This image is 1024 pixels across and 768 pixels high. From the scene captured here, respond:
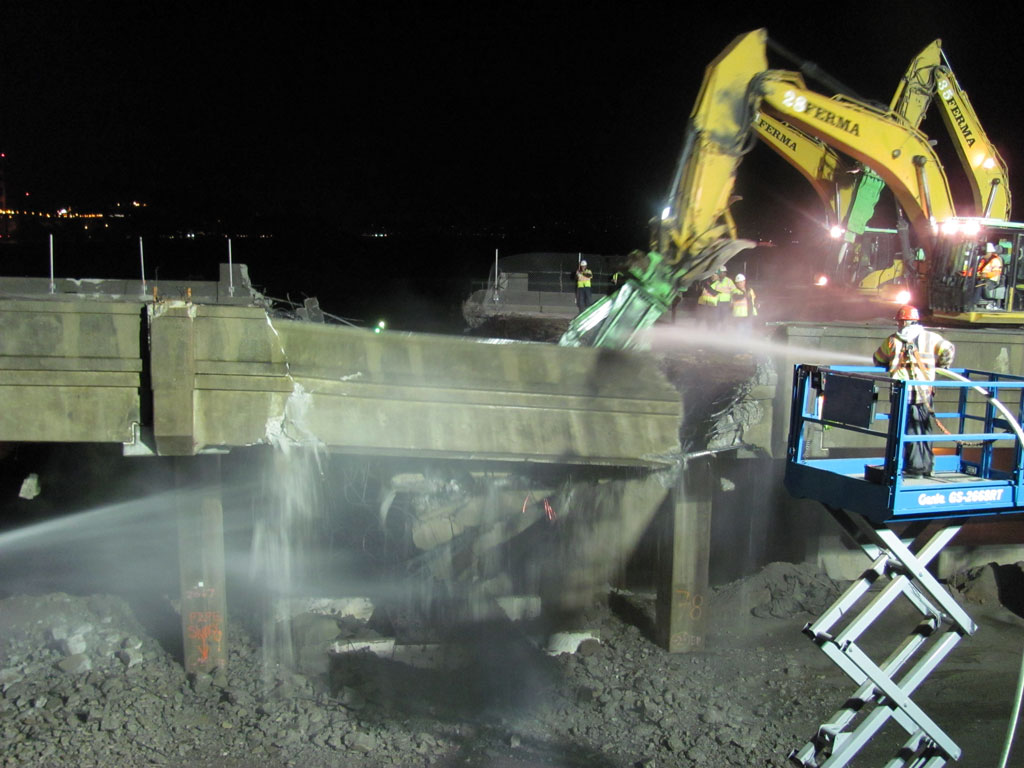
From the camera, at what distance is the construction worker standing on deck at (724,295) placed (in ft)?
47.0

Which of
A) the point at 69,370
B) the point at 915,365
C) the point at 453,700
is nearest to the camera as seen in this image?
A: the point at 915,365

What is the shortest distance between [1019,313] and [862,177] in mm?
4517

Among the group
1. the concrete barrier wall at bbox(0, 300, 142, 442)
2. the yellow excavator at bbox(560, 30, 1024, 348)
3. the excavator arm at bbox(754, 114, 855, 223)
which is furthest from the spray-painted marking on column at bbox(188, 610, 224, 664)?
the excavator arm at bbox(754, 114, 855, 223)

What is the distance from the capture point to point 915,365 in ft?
18.0

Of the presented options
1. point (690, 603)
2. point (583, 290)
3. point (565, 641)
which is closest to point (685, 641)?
point (690, 603)

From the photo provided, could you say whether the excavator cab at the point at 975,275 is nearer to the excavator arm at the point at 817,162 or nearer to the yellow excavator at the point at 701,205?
the excavator arm at the point at 817,162

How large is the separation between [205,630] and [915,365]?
7.33 m

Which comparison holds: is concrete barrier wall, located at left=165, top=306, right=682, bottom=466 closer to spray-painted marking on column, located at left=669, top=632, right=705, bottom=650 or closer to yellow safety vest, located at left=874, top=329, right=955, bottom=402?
spray-painted marking on column, located at left=669, top=632, right=705, bottom=650

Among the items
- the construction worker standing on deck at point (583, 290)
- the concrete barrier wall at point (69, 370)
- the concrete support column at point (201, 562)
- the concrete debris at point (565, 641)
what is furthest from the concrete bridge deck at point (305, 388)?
the construction worker standing on deck at point (583, 290)

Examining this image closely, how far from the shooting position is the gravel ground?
755 cm

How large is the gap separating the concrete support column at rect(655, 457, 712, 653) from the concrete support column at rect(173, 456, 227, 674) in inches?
202

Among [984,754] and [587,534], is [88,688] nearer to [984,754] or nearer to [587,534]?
[587,534]

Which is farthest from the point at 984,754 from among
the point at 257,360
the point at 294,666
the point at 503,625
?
the point at 257,360

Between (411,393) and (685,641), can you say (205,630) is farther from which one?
(685,641)
